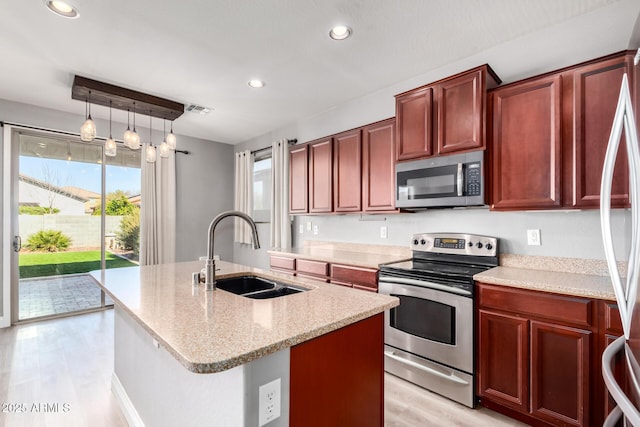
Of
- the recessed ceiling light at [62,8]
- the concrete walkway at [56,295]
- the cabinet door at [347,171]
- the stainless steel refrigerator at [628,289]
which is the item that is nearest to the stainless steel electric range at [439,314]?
the cabinet door at [347,171]

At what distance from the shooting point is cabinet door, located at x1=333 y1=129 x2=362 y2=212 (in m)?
3.17

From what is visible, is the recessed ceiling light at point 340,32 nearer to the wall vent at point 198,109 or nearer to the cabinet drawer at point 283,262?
the wall vent at point 198,109

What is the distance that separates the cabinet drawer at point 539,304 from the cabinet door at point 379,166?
1.15 metres

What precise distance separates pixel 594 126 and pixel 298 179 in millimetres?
2798

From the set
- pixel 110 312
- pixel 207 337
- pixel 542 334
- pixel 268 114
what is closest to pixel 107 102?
pixel 268 114

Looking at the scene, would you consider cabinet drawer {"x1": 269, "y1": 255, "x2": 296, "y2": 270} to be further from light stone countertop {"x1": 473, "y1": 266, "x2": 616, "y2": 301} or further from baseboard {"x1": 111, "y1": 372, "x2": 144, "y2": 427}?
light stone countertop {"x1": 473, "y1": 266, "x2": 616, "y2": 301}

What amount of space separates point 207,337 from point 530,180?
214 centimetres

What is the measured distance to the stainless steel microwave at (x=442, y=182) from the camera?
2244mm

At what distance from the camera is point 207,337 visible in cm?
99

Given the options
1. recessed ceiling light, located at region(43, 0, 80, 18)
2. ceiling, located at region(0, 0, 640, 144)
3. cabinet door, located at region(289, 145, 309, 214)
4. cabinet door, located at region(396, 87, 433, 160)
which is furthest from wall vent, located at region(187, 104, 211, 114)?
cabinet door, located at region(396, 87, 433, 160)

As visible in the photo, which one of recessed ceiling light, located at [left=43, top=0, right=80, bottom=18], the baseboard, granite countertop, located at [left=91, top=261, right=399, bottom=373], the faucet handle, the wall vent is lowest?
the baseboard

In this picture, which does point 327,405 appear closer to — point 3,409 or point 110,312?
point 3,409

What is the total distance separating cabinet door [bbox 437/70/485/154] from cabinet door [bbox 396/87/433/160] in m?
0.09

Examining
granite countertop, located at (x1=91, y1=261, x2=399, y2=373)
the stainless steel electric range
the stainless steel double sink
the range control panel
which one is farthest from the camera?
the range control panel
